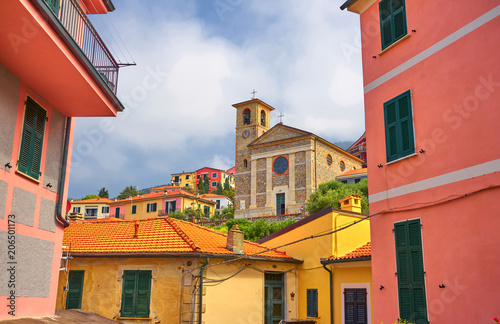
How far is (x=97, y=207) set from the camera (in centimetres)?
7650

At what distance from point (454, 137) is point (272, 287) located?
10.4 metres

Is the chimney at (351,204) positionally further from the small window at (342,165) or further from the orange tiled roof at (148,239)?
the small window at (342,165)

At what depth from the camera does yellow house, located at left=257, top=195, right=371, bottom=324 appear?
1655cm

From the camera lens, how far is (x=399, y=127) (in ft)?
33.4

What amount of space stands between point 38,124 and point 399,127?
7260 millimetres

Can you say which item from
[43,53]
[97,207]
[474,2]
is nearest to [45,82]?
[43,53]

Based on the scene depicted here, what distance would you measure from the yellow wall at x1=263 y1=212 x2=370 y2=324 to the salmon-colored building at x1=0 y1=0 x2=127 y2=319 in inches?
393

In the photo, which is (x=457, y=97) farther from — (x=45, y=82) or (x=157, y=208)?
(x=157, y=208)

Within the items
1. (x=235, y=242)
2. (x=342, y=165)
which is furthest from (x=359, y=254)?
(x=342, y=165)

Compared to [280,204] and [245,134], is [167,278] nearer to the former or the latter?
[280,204]

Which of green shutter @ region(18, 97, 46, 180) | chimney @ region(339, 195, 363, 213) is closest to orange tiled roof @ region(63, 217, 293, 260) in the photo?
chimney @ region(339, 195, 363, 213)

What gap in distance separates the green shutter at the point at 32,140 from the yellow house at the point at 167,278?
659 cm

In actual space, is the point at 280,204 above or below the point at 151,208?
below

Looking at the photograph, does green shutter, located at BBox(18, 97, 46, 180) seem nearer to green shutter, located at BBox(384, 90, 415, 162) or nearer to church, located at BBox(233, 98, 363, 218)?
green shutter, located at BBox(384, 90, 415, 162)
